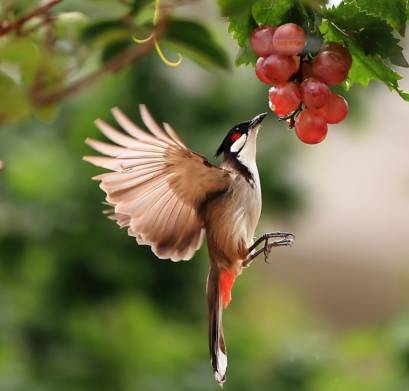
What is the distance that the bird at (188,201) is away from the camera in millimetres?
724

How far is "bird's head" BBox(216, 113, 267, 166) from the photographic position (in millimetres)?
762

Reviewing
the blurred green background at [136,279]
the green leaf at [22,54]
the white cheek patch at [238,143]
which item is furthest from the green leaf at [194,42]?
the blurred green background at [136,279]

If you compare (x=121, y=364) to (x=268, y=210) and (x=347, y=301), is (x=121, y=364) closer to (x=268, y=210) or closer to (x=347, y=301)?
(x=268, y=210)

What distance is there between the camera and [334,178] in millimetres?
5574

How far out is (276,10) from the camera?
74 cm

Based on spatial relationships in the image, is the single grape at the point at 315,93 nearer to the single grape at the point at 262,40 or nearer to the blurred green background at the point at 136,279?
the single grape at the point at 262,40

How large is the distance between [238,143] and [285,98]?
69mm

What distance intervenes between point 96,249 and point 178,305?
0.90ft

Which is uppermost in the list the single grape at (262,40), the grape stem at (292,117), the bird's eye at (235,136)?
the single grape at (262,40)

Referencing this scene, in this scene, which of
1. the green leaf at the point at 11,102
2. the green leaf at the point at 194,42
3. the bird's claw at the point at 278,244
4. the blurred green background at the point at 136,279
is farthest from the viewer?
the blurred green background at the point at 136,279

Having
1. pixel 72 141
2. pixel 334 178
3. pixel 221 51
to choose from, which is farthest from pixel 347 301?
pixel 221 51

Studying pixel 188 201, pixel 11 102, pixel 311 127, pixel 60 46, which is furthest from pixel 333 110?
pixel 60 46

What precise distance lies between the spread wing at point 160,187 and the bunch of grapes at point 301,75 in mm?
71

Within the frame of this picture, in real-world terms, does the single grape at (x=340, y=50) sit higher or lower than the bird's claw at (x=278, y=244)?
higher
